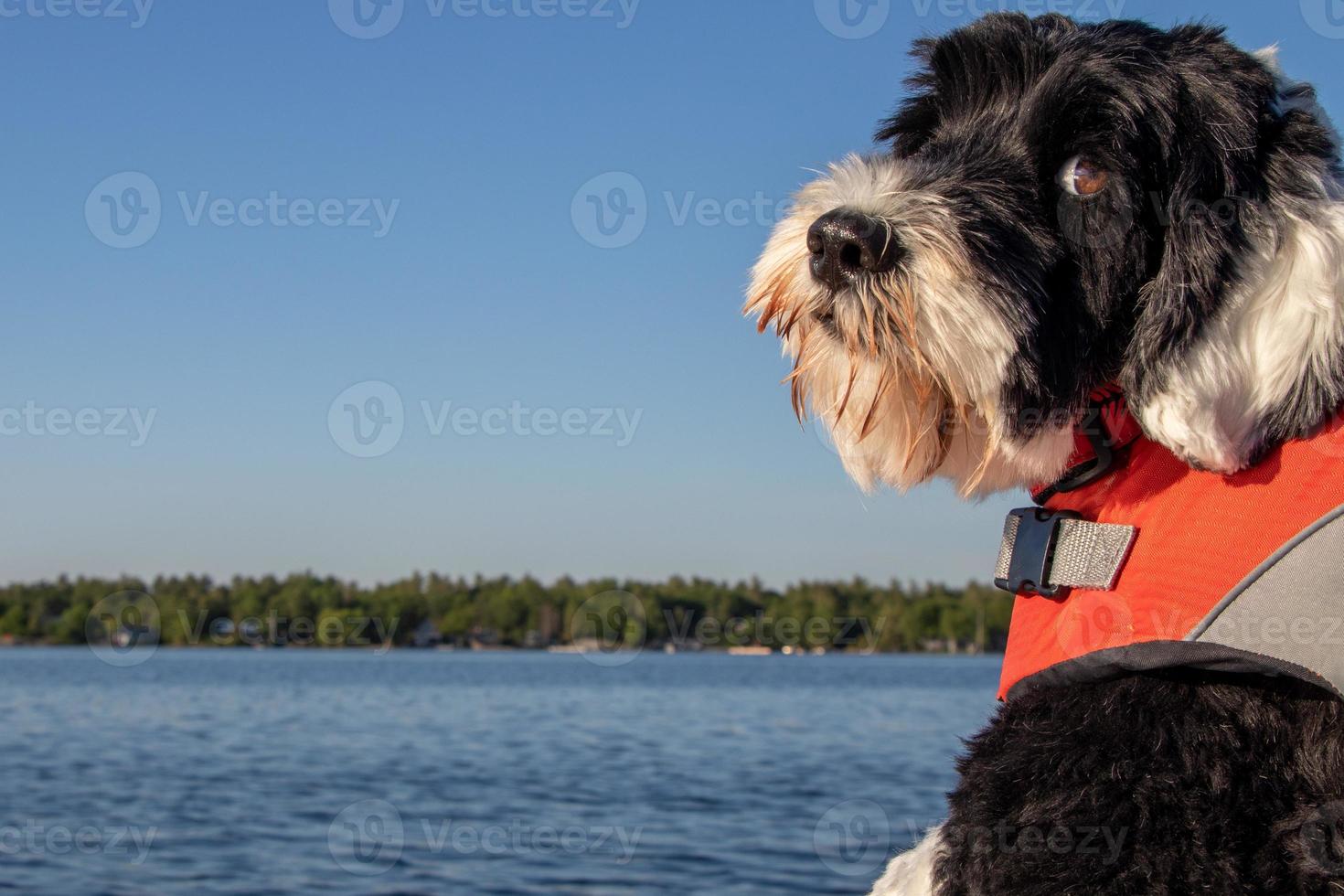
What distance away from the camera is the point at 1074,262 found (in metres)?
2.64

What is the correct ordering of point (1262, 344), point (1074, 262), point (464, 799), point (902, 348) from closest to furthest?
point (1262, 344) → point (1074, 262) → point (902, 348) → point (464, 799)

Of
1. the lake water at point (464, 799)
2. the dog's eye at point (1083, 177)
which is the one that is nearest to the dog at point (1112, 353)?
the dog's eye at point (1083, 177)

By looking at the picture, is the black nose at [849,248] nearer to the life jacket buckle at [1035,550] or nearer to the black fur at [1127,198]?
the black fur at [1127,198]

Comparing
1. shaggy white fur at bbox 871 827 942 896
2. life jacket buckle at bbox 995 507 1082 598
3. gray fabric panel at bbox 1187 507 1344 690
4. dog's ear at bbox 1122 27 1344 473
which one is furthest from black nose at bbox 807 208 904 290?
shaggy white fur at bbox 871 827 942 896

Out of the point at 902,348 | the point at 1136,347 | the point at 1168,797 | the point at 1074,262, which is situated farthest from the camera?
the point at 902,348

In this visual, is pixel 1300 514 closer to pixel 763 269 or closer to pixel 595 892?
pixel 763 269

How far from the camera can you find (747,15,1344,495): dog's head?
243cm

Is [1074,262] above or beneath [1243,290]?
above

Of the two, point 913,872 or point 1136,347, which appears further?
point 913,872

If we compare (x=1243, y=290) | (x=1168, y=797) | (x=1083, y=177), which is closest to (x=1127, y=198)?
(x=1083, y=177)

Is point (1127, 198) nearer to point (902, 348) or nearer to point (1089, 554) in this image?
point (902, 348)

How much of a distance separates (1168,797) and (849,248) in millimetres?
1281

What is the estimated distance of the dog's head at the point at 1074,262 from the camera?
2.43 meters

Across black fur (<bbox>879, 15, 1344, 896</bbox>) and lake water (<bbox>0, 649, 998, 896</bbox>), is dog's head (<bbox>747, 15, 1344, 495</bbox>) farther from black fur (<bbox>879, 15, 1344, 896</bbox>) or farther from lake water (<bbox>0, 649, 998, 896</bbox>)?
lake water (<bbox>0, 649, 998, 896</bbox>)
